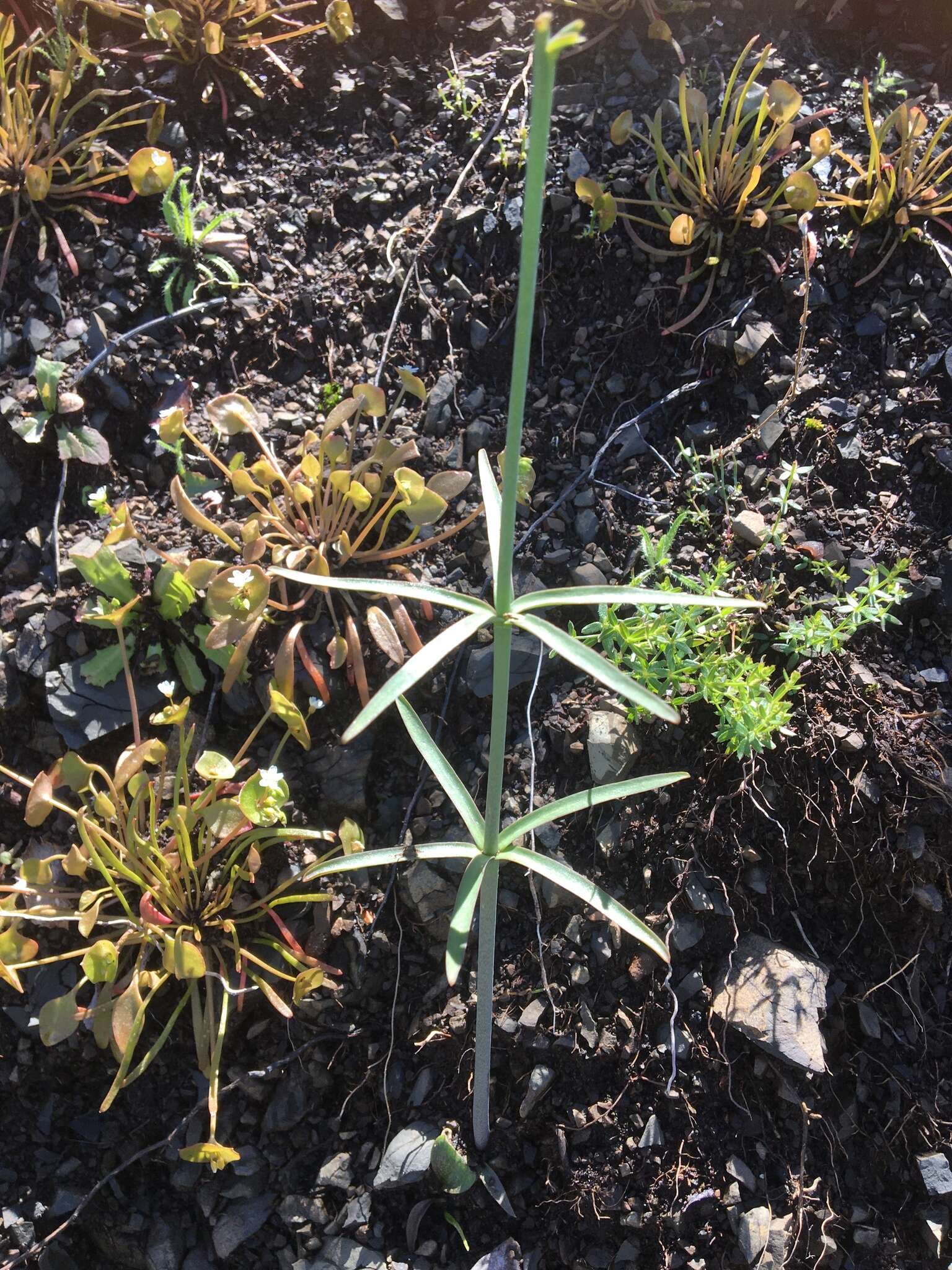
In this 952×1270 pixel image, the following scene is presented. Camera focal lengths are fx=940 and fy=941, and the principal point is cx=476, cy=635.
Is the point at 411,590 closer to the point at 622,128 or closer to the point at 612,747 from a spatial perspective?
the point at 612,747

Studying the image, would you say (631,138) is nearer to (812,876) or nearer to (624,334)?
(624,334)

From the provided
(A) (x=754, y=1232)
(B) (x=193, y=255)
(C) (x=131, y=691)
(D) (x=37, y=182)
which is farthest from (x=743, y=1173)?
(D) (x=37, y=182)

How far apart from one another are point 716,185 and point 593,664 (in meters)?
1.58

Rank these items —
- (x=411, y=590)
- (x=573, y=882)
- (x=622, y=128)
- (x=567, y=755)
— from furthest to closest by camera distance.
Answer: (x=622, y=128), (x=567, y=755), (x=573, y=882), (x=411, y=590)

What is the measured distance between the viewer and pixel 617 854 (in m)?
1.73

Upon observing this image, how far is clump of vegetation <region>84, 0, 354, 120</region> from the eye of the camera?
2320mm

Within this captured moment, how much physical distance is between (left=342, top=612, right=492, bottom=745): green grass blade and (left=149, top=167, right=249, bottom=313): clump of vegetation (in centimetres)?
149

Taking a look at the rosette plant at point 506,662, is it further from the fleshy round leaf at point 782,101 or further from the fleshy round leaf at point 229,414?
the fleshy round leaf at point 782,101

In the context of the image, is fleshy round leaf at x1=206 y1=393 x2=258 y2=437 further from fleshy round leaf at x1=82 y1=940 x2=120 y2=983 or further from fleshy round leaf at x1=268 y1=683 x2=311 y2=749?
fleshy round leaf at x1=82 y1=940 x2=120 y2=983

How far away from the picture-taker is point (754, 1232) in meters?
1.55

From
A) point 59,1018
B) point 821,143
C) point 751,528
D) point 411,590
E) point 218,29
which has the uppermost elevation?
point 218,29

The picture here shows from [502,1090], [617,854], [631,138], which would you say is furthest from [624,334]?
[502,1090]

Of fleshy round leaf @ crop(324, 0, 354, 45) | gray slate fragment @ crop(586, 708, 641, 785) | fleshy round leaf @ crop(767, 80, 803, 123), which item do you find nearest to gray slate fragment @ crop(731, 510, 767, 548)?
gray slate fragment @ crop(586, 708, 641, 785)

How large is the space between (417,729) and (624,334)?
4.11 feet
